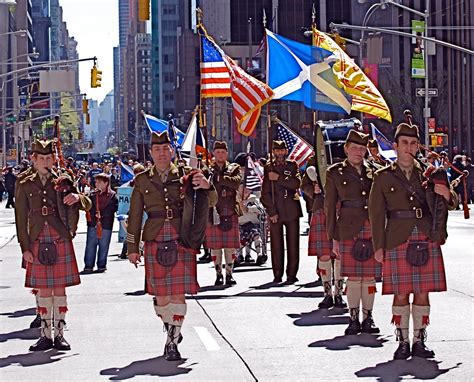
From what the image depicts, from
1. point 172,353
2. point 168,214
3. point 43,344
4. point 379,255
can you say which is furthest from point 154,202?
point 379,255

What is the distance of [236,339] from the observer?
408 inches

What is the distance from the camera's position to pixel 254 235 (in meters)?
18.7

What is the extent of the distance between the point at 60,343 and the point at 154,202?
1.65m

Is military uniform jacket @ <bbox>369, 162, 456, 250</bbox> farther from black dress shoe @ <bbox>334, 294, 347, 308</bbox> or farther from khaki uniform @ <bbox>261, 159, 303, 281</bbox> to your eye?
khaki uniform @ <bbox>261, 159, 303, 281</bbox>

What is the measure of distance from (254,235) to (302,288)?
4.09m

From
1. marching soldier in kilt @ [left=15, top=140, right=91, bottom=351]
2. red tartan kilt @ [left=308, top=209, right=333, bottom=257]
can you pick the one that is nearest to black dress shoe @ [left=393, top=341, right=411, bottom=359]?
marching soldier in kilt @ [left=15, top=140, right=91, bottom=351]

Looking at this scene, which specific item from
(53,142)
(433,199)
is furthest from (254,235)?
(433,199)

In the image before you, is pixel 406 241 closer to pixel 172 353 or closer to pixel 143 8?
pixel 172 353

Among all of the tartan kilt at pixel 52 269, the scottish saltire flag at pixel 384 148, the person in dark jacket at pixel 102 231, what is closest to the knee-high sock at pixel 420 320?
the tartan kilt at pixel 52 269

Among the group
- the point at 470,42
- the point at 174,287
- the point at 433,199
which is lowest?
the point at 174,287

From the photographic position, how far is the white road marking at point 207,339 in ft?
32.7

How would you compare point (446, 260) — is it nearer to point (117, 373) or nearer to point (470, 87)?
point (117, 373)

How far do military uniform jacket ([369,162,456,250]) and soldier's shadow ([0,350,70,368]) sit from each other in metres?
3.02

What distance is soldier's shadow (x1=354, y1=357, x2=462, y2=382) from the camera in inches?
329
